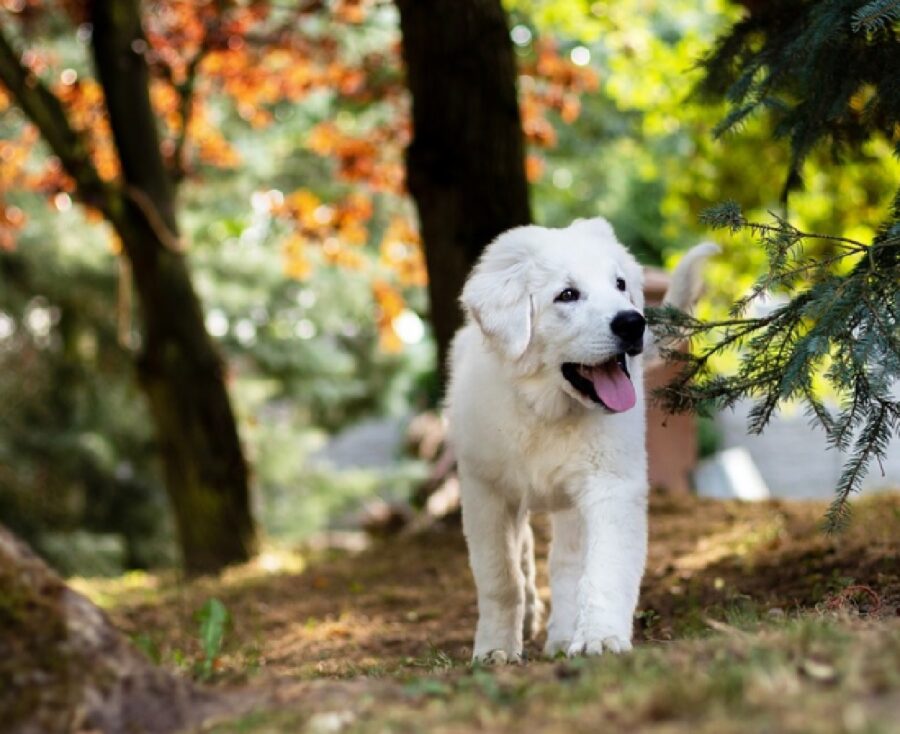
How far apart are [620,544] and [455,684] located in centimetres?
114

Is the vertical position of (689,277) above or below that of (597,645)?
above

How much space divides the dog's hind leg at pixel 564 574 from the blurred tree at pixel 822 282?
75cm

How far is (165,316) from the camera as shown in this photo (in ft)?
32.3

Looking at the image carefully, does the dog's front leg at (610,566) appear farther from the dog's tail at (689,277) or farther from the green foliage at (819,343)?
the dog's tail at (689,277)

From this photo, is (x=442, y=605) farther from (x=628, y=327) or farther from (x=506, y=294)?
(x=628, y=327)

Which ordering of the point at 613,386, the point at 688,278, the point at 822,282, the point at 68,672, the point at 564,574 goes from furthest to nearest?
the point at 688,278, the point at 564,574, the point at 613,386, the point at 822,282, the point at 68,672

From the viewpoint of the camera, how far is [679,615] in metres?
5.25

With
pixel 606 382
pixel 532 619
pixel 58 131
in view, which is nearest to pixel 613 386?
pixel 606 382

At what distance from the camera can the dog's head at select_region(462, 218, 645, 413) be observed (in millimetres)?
4191

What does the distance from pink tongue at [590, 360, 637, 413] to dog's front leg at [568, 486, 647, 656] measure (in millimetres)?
260

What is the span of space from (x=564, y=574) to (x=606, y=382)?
41.4 inches

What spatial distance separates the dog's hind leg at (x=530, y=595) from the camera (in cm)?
538

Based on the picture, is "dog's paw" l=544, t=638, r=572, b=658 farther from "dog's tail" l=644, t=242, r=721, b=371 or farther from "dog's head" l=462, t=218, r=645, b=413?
"dog's tail" l=644, t=242, r=721, b=371

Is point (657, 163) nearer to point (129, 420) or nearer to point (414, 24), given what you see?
point (129, 420)
